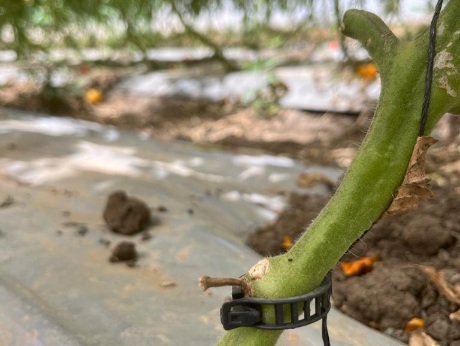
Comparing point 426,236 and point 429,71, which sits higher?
point 429,71

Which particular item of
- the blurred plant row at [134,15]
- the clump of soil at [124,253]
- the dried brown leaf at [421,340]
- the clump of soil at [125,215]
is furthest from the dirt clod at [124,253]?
the blurred plant row at [134,15]

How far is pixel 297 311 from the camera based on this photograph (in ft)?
3.13

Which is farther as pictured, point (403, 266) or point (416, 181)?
point (403, 266)

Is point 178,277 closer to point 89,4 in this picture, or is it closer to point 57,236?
point 57,236

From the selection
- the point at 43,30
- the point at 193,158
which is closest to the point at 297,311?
the point at 193,158

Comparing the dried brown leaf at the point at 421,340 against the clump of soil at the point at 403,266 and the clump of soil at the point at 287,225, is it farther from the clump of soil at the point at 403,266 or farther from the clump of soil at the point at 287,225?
the clump of soil at the point at 287,225

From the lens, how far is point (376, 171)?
3.11 feet

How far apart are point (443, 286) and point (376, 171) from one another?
753 millimetres

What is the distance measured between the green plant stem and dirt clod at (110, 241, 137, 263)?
0.86 m

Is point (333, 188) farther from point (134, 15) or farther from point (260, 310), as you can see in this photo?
point (134, 15)

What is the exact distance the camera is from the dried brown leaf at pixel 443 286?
1.52m

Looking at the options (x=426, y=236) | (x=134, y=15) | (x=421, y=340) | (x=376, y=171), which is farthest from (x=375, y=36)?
(x=134, y=15)

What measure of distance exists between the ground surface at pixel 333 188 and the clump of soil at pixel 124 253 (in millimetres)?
475

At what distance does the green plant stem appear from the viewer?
949 millimetres
